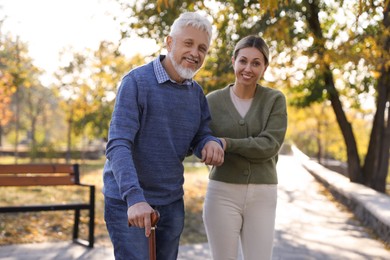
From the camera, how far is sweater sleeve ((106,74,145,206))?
2279mm

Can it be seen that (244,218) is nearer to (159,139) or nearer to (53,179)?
(159,139)

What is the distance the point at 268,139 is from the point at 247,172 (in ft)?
0.68

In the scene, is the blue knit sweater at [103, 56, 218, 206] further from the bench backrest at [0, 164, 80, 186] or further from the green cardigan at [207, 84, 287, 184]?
the bench backrest at [0, 164, 80, 186]

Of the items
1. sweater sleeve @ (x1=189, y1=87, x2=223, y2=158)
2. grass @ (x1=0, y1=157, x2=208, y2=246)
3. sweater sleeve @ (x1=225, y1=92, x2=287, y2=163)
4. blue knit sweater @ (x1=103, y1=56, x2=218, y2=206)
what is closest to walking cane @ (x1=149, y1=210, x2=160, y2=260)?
blue knit sweater @ (x1=103, y1=56, x2=218, y2=206)

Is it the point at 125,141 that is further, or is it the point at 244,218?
the point at 244,218

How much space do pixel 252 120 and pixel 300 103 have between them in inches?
452

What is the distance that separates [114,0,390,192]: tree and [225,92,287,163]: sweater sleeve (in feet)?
10.8

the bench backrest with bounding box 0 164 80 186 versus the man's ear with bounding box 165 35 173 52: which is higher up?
the man's ear with bounding box 165 35 173 52

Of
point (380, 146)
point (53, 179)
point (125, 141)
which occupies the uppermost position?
point (125, 141)

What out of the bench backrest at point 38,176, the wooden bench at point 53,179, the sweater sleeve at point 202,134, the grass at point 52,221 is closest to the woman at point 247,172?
the sweater sleeve at point 202,134

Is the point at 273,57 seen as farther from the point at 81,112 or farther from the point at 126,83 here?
the point at 81,112

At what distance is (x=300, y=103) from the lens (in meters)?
14.3

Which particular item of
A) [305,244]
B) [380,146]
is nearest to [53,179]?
[305,244]

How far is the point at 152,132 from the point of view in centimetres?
250
